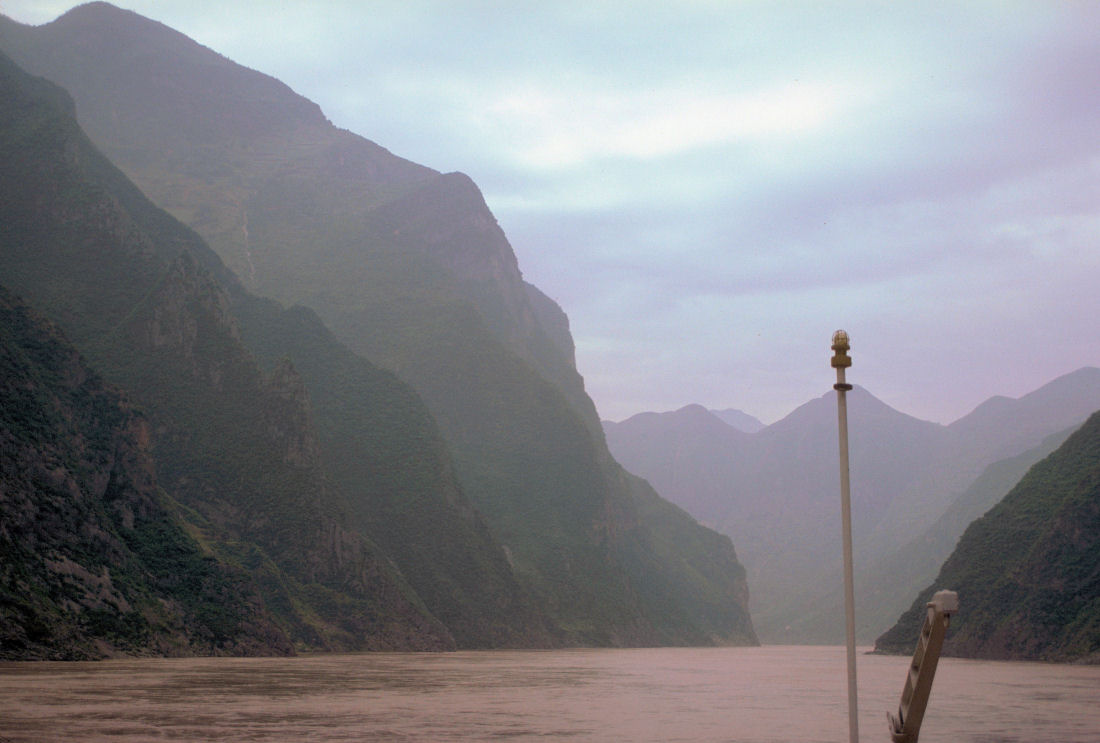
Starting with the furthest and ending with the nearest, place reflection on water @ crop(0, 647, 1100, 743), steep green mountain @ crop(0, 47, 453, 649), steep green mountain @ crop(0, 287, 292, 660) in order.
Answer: steep green mountain @ crop(0, 47, 453, 649)
steep green mountain @ crop(0, 287, 292, 660)
reflection on water @ crop(0, 647, 1100, 743)

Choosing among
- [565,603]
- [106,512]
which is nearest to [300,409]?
[106,512]

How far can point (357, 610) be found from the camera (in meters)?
118

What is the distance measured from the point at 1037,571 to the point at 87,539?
3650 inches

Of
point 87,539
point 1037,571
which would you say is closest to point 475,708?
point 87,539

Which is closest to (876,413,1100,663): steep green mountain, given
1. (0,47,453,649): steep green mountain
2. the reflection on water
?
the reflection on water

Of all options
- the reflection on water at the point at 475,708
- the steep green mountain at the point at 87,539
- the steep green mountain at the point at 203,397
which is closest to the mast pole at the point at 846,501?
the reflection on water at the point at 475,708

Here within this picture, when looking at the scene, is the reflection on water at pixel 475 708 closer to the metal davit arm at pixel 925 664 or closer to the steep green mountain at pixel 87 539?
the steep green mountain at pixel 87 539

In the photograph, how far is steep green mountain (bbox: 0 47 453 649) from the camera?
380 ft

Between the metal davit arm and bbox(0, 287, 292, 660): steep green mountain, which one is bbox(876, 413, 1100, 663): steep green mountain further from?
Result: the metal davit arm

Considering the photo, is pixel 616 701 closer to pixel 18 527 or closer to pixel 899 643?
pixel 18 527

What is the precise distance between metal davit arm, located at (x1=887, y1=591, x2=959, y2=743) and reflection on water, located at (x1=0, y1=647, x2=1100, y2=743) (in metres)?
9.75

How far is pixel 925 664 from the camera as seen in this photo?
17266 millimetres

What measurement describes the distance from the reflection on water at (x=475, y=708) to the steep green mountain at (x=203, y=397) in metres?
55.4

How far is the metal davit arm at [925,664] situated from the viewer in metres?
16.2
